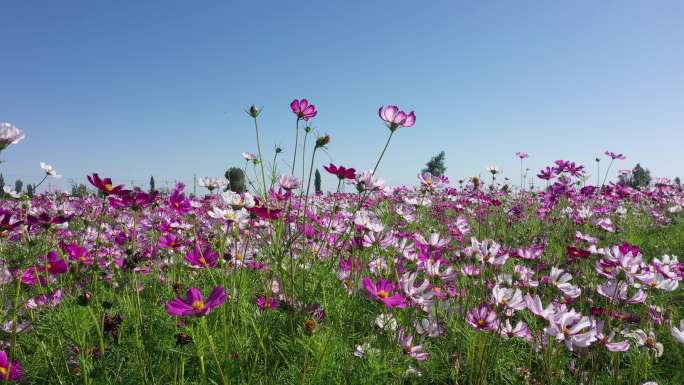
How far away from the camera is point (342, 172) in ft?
5.37

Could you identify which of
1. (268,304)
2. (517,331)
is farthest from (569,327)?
(268,304)

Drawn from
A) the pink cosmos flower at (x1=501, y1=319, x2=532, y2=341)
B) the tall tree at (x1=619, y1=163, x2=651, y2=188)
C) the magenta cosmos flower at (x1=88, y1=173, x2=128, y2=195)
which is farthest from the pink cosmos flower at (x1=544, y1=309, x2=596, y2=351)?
the tall tree at (x1=619, y1=163, x2=651, y2=188)

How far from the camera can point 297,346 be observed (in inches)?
57.4

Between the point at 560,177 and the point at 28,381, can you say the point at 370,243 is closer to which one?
the point at 28,381

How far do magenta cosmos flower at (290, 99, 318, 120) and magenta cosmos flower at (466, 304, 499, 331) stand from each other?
1058 millimetres

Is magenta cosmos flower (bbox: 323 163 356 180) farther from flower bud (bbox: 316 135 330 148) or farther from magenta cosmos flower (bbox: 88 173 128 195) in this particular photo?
magenta cosmos flower (bbox: 88 173 128 195)

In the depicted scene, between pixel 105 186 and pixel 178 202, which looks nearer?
pixel 105 186

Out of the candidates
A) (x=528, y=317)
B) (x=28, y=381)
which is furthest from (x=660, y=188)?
(x=28, y=381)

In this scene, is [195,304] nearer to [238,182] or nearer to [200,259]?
[200,259]

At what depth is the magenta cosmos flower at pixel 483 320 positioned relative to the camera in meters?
1.33

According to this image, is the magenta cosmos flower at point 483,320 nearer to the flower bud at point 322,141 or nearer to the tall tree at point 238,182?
the flower bud at point 322,141

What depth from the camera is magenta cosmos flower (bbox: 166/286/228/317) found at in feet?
3.29

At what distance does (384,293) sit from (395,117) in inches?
29.8

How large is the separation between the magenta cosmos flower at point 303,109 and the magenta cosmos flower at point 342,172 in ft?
0.91
